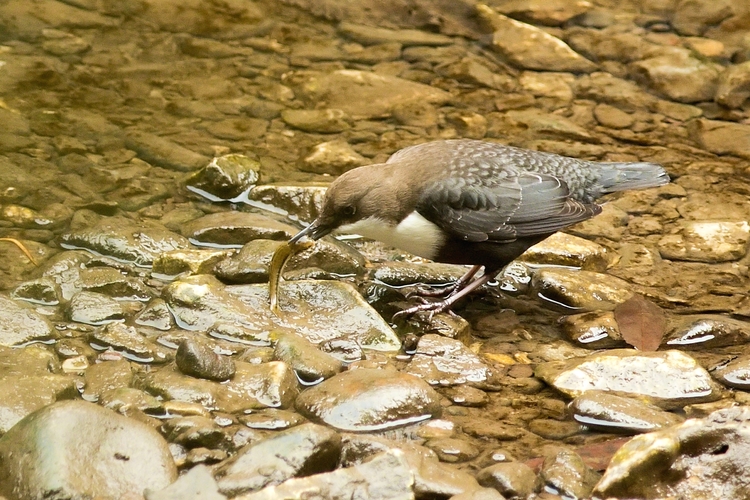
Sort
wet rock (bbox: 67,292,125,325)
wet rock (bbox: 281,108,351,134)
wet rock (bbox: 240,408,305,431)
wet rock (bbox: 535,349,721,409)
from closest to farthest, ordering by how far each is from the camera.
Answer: wet rock (bbox: 240,408,305,431) < wet rock (bbox: 535,349,721,409) < wet rock (bbox: 67,292,125,325) < wet rock (bbox: 281,108,351,134)

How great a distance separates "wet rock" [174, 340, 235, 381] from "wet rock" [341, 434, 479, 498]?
72 centimetres

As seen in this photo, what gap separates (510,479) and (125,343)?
5.88ft

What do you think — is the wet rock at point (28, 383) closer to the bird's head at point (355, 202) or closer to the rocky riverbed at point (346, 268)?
the rocky riverbed at point (346, 268)

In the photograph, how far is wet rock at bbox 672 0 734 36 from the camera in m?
8.05

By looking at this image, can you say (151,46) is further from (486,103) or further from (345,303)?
(345,303)

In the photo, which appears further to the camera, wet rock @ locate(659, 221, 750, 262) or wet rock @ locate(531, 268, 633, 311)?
wet rock @ locate(659, 221, 750, 262)

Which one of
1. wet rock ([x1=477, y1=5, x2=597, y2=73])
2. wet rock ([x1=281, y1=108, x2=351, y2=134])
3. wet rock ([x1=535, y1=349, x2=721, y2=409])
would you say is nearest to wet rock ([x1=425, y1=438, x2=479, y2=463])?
wet rock ([x1=535, y1=349, x2=721, y2=409])

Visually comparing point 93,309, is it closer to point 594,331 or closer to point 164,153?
point 164,153

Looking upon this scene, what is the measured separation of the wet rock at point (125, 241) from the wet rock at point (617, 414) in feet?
7.60

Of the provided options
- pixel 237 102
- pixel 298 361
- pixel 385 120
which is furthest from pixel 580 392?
pixel 237 102

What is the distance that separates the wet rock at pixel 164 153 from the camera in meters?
5.74

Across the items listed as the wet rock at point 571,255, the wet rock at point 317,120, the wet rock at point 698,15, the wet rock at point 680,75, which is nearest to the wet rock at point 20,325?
the wet rock at point 571,255

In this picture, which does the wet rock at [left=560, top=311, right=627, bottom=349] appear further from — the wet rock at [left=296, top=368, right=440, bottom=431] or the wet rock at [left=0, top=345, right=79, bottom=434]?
the wet rock at [left=0, top=345, right=79, bottom=434]

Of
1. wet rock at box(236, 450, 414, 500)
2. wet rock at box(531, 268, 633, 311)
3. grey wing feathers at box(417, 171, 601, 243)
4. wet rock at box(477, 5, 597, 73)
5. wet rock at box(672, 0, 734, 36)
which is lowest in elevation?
wet rock at box(531, 268, 633, 311)
